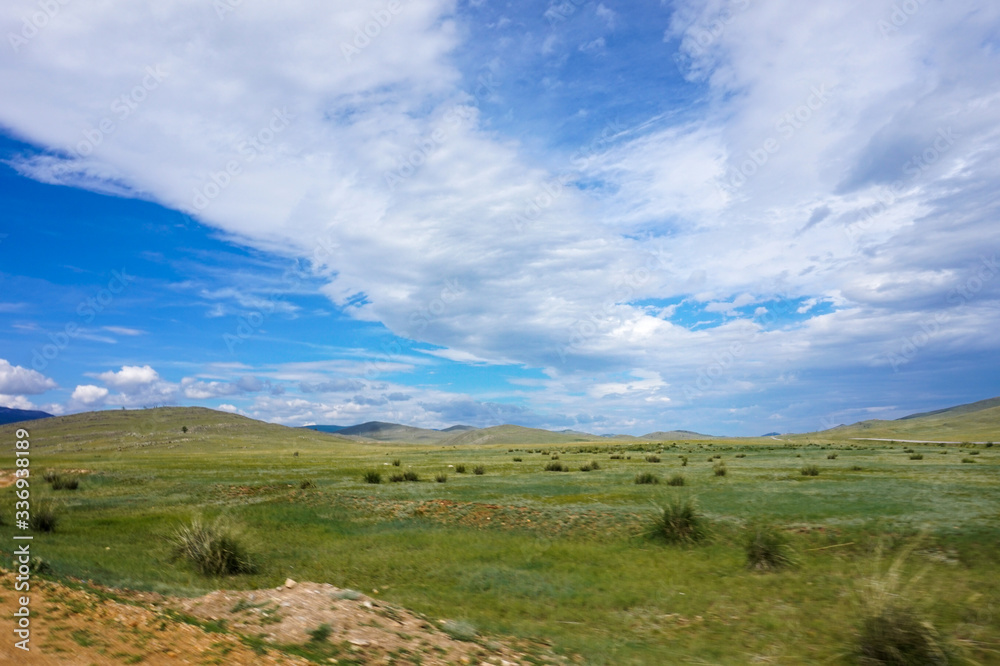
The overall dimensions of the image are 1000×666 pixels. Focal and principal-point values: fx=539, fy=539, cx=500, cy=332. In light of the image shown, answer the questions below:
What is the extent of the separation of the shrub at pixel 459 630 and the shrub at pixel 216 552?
8.08 m

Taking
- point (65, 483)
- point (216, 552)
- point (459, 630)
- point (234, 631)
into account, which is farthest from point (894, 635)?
point (65, 483)

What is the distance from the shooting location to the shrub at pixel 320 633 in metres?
9.15

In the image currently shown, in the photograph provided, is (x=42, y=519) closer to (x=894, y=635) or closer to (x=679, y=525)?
(x=679, y=525)

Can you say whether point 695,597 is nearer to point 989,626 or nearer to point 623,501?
point 989,626

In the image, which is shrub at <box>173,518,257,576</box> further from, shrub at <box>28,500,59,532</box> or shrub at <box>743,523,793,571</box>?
shrub at <box>743,523,793,571</box>

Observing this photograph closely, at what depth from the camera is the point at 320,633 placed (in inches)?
368

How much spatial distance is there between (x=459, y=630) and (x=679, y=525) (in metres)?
9.92

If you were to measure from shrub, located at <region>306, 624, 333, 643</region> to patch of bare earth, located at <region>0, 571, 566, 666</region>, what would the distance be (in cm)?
2

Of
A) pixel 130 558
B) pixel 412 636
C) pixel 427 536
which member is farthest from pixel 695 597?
pixel 130 558

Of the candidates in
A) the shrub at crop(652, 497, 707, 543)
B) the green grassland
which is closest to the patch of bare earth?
the green grassland

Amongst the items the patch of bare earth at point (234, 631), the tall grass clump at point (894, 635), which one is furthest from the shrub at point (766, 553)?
the patch of bare earth at point (234, 631)

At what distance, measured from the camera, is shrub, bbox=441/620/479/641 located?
980 cm

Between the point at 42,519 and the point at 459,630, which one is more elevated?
the point at 42,519

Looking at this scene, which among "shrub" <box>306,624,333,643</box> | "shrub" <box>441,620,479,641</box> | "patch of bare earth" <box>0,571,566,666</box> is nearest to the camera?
"patch of bare earth" <box>0,571,566,666</box>
